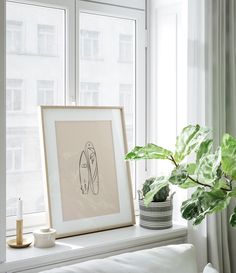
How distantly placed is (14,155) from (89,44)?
77cm

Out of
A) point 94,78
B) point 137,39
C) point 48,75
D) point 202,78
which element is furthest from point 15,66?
point 202,78

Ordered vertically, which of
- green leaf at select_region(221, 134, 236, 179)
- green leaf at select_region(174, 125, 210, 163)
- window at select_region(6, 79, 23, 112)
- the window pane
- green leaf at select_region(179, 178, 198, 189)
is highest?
the window pane

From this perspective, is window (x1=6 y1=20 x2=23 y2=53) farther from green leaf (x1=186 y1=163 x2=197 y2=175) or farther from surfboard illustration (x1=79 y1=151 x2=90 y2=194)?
green leaf (x1=186 y1=163 x2=197 y2=175)

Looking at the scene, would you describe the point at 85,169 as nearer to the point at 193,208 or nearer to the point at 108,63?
the point at 108,63

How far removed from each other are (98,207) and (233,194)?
3.59 feet

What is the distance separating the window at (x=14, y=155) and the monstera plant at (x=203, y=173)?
0.78 meters

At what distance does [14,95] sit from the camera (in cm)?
253

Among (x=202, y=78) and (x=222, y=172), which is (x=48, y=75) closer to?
(x=202, y=78)

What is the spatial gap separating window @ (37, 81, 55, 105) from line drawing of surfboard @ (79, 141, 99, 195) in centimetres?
32

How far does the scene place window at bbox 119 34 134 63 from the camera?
2.93 meters

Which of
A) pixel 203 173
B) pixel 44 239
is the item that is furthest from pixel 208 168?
pixel 44 239

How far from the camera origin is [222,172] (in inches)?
68.2

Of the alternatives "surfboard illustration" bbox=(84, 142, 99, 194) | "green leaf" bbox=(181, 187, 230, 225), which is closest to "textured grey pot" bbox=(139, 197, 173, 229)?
"surfboard illustration" bbox=(84, 142, 99, 194)

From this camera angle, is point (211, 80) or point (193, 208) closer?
point (193, 208)
